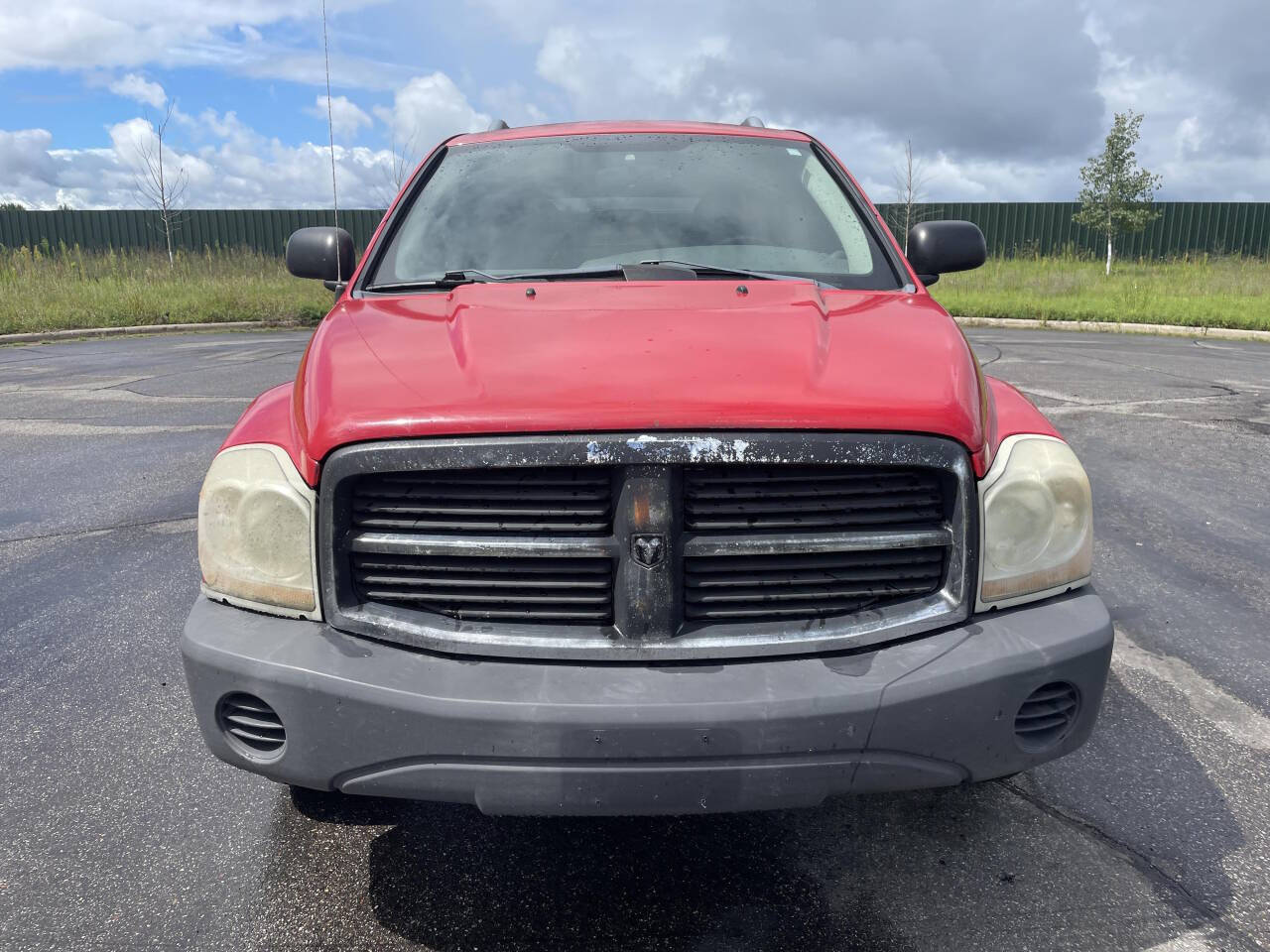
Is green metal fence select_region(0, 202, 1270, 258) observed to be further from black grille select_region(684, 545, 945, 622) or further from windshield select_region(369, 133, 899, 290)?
black grille select_region(684, 545, 945, 622)

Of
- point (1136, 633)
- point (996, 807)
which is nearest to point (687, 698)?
point (996, 807)

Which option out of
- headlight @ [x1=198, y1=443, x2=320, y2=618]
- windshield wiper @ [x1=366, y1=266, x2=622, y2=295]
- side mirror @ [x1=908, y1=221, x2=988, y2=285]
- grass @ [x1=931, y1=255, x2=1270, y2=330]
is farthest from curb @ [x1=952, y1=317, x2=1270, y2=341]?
headlight @ [x1=198, y1=443, x2=320, y2=618]

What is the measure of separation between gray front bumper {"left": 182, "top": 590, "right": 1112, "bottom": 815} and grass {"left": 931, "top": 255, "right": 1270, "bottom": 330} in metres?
16.3

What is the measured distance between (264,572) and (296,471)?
211 mm

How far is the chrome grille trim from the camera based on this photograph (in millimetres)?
1826

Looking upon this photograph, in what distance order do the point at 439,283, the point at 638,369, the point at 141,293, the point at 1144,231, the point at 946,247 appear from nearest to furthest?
the point at 638,369, the point at 439,283, the point at 946,247, the point at 141,293, the point at 1144,231

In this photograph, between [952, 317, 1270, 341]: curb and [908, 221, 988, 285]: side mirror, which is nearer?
[908, 221, 988, 285]: side mirror

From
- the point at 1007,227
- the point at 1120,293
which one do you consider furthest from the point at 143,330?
the point at 1007,227

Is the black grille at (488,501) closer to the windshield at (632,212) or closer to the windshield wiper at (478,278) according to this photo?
the windshield wiper at (478,278)

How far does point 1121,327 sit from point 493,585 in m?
16.8

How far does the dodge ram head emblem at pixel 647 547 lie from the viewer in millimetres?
1851

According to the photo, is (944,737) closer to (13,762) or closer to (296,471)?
(296,471)

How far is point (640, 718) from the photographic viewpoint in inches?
67.6

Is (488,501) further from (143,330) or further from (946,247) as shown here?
(143,330)
